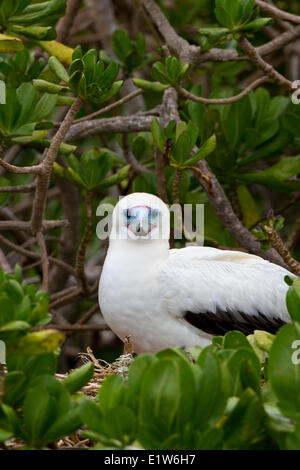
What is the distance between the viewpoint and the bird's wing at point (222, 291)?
431cm

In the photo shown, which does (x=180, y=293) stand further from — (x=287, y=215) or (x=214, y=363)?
(x=287, y=215)

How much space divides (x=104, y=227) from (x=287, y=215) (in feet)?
8.94

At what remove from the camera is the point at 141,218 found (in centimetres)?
439

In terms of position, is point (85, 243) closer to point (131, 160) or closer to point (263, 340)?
point (131, 160)

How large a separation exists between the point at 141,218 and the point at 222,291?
517mm

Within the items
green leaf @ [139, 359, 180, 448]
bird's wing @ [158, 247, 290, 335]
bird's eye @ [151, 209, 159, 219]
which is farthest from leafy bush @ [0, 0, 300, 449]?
bird's eye @ [151, 209, 159, 219]

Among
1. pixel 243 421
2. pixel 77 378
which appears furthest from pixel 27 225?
pixel 243 421

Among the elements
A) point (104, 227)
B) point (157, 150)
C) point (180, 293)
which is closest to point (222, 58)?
point (157, 150)

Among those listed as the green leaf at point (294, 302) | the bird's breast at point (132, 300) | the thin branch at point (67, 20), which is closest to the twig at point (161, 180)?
the bird's breast at point (132, 300)

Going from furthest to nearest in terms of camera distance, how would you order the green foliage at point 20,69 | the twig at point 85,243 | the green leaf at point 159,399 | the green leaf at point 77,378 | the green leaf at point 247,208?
1. the green leaf at point 247,208
2. the green foliage at point 20,69
3. the twig at point 85,243
4. the green leaf at point 77,378
5. the green leaf at point 159,399

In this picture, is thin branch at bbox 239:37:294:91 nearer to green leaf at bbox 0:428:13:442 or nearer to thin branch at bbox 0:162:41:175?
thin branch at bbox 0:162:41:175

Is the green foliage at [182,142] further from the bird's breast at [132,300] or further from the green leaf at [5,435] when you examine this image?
the green leaf at [5,435]

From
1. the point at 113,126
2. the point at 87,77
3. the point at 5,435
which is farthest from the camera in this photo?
the point at 113,126

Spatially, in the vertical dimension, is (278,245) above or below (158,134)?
below
